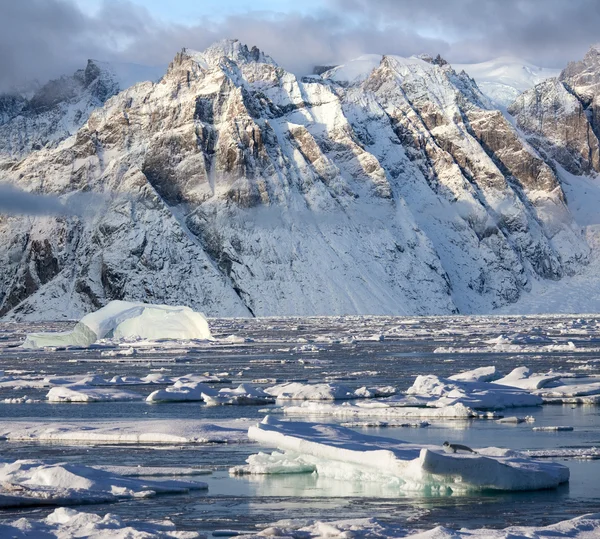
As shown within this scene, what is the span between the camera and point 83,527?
77.4ft

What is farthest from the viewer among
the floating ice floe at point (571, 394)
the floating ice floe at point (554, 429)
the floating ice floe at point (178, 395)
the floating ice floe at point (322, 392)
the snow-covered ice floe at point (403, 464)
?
the floating ice floe at point (178, 395)

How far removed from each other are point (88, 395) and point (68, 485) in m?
26.7

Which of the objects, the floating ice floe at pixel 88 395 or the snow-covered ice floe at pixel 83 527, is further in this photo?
the floating ice floe at pixel 88 395

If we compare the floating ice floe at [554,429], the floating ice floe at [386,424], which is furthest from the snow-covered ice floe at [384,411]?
the floating ice floe at [554,429]

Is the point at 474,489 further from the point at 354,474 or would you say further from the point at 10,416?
the point at 10,416

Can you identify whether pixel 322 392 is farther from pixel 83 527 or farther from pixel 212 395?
pixel 83 527

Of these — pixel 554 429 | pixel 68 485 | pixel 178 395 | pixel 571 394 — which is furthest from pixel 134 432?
pixel 571 394

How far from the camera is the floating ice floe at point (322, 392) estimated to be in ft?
172

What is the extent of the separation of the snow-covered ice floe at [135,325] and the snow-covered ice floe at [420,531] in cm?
10320

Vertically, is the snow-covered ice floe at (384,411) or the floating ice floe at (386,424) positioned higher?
the snow-covered ice floe at (384,411)

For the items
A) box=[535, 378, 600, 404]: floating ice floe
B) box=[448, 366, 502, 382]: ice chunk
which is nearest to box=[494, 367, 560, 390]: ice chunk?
box=[448, 366, 502, 382]: ice chunk

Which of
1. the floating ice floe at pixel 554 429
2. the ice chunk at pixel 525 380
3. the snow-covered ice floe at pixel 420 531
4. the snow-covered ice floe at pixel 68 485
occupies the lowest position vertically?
the snow-covered ice floe at pixel 420 531

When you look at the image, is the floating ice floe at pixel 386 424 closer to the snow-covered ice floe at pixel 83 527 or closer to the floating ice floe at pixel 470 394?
the floating ice floe at pixel 470 394

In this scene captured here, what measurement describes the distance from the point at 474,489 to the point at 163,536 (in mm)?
8803
